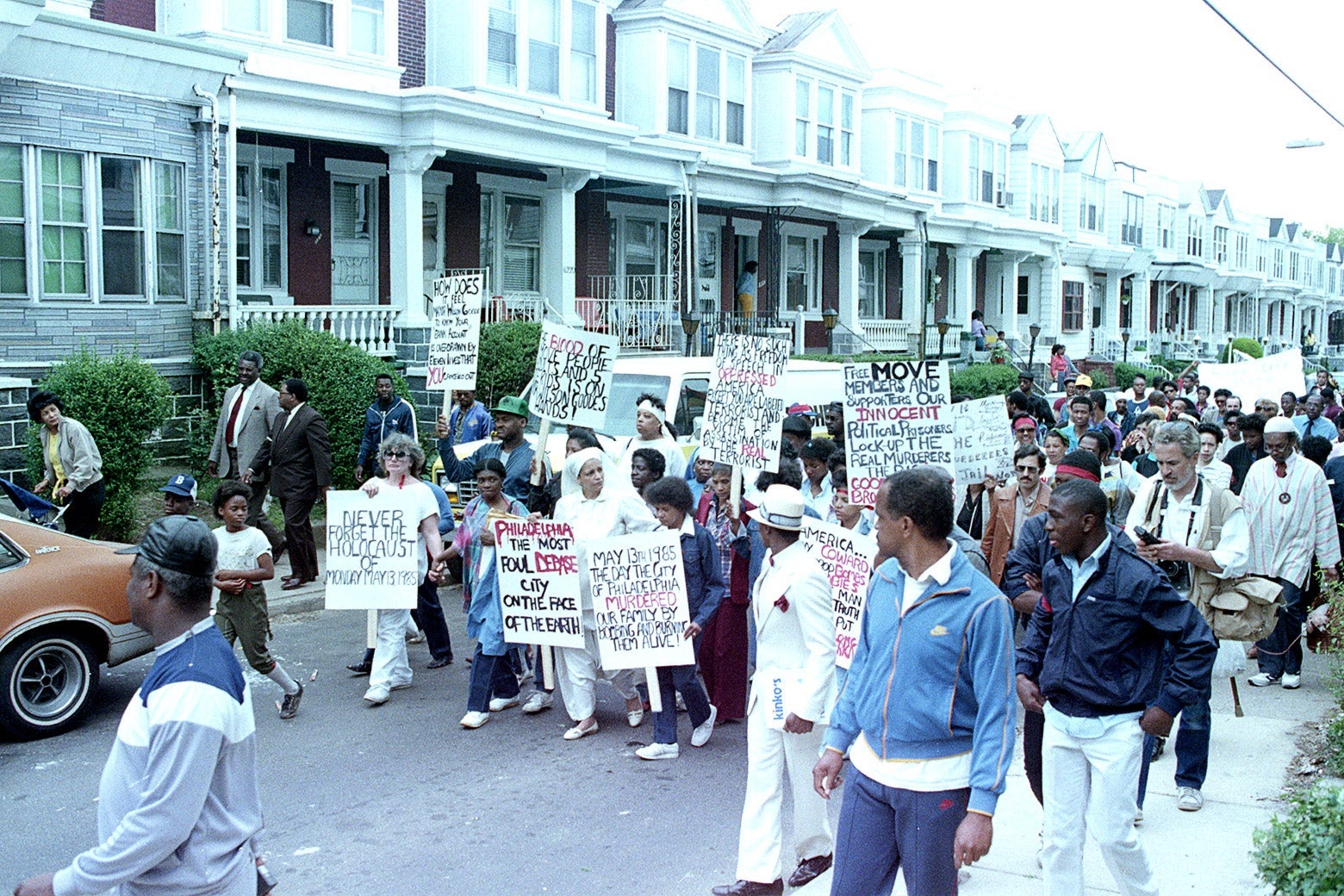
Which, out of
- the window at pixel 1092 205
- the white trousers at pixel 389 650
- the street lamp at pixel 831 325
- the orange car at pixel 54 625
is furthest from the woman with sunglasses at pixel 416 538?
the window at pixel 1092 205

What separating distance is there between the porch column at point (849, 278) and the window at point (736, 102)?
4630mm

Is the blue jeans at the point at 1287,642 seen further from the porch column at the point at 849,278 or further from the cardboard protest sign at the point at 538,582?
the porch column at the point at 849,278

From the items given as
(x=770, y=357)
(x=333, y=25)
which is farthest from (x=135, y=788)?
(x=333, y=25)

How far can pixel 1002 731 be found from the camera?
3918 mm

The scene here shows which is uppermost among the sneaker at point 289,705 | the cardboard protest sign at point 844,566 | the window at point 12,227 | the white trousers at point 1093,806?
the window at point 12,227

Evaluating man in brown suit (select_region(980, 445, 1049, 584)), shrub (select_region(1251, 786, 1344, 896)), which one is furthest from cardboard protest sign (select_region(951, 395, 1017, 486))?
shrub (select_region(1251, 786, 1344, 896))

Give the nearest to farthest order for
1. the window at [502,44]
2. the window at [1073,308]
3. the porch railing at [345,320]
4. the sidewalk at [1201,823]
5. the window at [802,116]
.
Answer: the sidewalk at [1201,823], the porch railing at [345,320], the window at [502,44], the window at [802,116], the window at [1073,308]

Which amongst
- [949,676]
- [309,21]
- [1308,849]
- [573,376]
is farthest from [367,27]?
[1308,849]

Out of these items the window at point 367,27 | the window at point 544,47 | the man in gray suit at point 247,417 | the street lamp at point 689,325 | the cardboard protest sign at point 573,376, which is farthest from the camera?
the street lamp at point 689,325

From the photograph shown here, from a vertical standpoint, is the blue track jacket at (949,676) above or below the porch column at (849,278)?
below

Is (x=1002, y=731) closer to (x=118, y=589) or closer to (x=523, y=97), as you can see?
(x=118, y=589)

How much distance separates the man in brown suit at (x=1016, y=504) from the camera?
8914 mm

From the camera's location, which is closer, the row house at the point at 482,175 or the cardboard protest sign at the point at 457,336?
the cardboard protest sign at the point at 457,336

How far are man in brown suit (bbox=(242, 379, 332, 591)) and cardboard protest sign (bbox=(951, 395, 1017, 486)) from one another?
6017 mm
